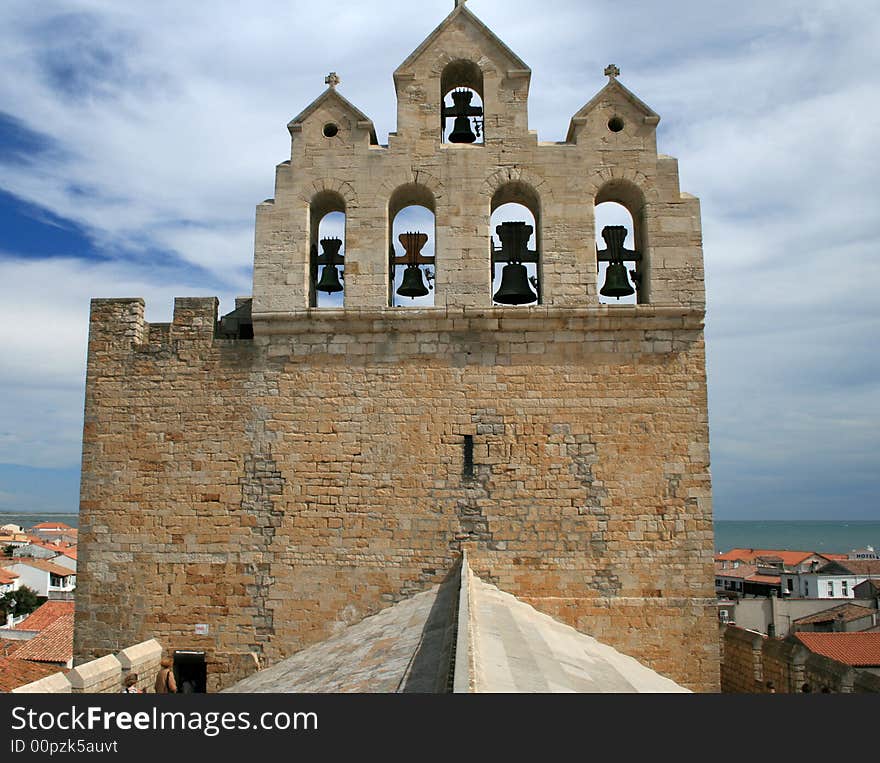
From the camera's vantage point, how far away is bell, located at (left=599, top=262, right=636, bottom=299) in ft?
34.1

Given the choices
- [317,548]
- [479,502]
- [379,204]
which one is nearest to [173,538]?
[317,548]

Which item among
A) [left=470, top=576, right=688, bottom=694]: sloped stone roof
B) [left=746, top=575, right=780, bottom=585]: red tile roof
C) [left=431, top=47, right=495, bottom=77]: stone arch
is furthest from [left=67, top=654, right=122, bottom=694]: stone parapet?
[left=746, top=575, right=780, bottom=585]: red tile roof

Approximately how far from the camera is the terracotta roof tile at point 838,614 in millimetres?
28781

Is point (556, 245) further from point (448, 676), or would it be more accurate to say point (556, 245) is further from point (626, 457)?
point (448, 676)

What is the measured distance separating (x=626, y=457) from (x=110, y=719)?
6.48 metres

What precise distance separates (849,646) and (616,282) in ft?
43.6

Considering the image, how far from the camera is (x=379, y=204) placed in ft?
33.6

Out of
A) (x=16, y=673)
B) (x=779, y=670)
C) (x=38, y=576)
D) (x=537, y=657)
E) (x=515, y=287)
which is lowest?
(x=38, y=576)

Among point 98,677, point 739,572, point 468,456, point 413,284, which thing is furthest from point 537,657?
point 739,572

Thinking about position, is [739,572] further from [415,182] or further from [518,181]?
[415,182]

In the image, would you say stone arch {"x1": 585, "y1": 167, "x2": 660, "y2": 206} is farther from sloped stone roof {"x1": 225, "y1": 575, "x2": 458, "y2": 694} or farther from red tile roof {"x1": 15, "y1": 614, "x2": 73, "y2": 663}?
red tile roof {"x1": 15, "y1": 614, "x2": 73, "y2": 663}

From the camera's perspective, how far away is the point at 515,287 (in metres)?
10.4

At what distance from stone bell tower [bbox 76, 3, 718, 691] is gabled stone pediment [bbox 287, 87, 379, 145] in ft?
0.10

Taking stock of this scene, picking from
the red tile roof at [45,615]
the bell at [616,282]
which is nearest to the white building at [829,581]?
the red tile roof at [45,615]
